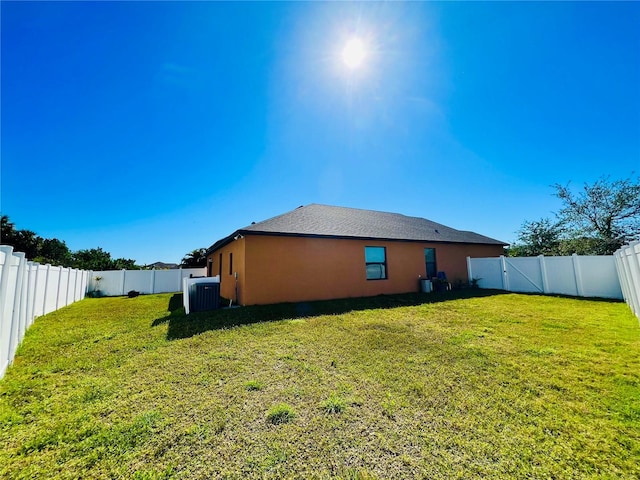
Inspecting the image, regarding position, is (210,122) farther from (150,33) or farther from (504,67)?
(504,67)

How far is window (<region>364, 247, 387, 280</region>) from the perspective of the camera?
11.0 metres

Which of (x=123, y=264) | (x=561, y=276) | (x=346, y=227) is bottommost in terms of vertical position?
(x=561, y=276)

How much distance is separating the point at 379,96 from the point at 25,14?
9.81m

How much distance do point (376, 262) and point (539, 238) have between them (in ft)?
56.8

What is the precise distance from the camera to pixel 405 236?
39.5 feet

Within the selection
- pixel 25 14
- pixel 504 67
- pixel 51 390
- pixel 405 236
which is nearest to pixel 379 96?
pixel 504 67

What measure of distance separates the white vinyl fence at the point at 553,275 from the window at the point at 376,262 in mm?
6349

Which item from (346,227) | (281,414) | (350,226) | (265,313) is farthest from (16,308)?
(350,226)

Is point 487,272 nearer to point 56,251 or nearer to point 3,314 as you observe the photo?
point 3,314

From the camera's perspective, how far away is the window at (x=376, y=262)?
11.0 metres

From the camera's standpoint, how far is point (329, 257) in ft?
33.0

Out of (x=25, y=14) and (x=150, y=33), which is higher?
(x=150, y=33)

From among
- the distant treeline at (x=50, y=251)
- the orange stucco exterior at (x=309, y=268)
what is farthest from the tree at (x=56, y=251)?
the orange stucco exterior at (x=309, y=268)

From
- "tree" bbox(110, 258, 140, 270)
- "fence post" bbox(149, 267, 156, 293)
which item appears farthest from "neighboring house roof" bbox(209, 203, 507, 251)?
"tree" bbox(110, 258, 140, 270)
